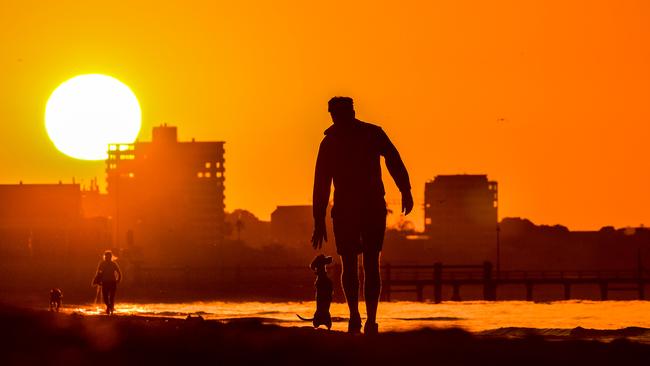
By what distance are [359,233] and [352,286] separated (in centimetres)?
69

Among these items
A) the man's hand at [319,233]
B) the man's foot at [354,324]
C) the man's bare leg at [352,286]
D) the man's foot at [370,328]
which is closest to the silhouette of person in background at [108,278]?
the man's hand at [319,233]

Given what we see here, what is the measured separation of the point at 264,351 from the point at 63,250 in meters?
182

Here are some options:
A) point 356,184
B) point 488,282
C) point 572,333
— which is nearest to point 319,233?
point 356,184

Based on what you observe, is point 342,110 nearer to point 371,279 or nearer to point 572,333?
point 371,279

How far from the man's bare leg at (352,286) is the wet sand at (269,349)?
2.80 m

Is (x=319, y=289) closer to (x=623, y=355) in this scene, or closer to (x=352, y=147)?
(x=352, y=147)

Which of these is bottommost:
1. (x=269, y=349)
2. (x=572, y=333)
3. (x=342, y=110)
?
(x=269, y=349)

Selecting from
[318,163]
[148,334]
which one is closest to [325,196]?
[318,163]

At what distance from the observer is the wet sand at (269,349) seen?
10344 millimetres

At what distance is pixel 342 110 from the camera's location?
1593 cm

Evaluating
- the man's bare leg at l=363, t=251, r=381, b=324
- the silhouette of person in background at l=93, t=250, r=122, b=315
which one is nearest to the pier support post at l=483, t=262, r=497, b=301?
the silhouette of person in background at l=93, t=250, r=122, b=315

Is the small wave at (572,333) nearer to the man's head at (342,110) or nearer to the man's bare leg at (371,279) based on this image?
the man's bare leg at (371,279)

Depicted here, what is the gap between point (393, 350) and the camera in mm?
11172

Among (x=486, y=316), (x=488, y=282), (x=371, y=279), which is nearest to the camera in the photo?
(x=371, y=279)
